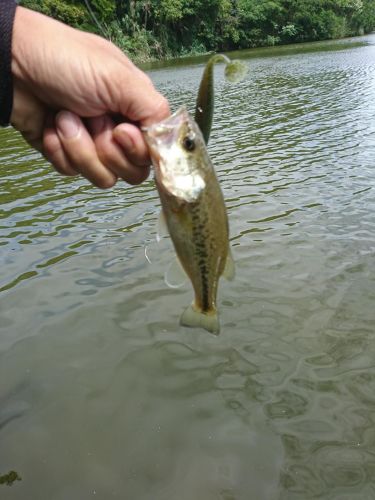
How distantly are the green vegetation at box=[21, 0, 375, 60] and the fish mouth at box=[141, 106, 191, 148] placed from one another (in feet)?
157

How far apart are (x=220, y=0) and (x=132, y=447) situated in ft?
231

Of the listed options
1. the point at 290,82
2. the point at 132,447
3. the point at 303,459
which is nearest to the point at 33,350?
the point at 132,447

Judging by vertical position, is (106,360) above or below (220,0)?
below

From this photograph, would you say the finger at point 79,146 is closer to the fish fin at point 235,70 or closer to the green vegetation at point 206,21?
the fish fin at point 235,70

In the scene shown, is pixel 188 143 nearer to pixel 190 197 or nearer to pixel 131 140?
pixel 190 197

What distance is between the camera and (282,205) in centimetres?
947

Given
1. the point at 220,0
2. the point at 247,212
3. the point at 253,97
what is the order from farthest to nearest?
the point at 220,0
the point at 253,97
the point at 247,212

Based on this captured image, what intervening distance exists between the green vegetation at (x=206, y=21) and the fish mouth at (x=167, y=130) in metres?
47.9

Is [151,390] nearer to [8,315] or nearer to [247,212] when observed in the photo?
[8,315]

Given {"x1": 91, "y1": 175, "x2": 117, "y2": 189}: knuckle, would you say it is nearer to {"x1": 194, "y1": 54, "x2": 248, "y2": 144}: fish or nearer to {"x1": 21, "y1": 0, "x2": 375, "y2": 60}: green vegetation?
{"x1": 194, "y1": 54, "x2": 248, "y2": 144}: fish

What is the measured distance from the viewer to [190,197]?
90.3 inches

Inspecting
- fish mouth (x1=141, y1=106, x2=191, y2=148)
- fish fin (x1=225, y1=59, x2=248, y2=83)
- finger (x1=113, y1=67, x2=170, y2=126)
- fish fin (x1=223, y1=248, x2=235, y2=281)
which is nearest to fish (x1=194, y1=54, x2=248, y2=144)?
fish fin (x1=225, y1=59, x2=248, y2=83)

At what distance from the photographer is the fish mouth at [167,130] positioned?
223 cm

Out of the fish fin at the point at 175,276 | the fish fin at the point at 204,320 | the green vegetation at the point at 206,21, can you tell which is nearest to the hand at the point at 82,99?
the fish fin at the point at 175,276
